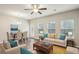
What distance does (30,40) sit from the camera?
201 centimetres

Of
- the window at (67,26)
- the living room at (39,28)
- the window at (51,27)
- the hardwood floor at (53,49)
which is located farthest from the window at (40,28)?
the window at (67,26)

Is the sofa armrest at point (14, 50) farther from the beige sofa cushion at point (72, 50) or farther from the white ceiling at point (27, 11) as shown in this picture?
the beige sofa cushion at point (72, 50)

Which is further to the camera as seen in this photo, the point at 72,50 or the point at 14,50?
the point at 14,50

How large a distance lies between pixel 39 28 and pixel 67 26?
62 centimetres

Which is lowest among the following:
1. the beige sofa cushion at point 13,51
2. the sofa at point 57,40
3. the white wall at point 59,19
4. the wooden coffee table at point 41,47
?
the beige sofa cushion at point 13,51

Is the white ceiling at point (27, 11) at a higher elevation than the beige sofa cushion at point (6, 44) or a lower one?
higher

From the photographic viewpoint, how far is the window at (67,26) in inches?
Answer: 71.9

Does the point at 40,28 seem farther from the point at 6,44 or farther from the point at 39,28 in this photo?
the point at 6,44

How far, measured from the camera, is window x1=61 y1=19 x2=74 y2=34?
6.00 ft

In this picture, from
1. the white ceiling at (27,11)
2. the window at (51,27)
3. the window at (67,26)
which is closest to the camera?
the white ceiling at (27,11)

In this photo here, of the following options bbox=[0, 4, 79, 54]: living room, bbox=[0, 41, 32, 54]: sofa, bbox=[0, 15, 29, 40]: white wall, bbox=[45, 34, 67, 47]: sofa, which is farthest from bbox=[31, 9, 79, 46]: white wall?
bbox=[0, 41, 32, 54]: sofa

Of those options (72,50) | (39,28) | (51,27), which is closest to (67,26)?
(51,27)

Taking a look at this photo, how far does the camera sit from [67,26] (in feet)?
6.09
